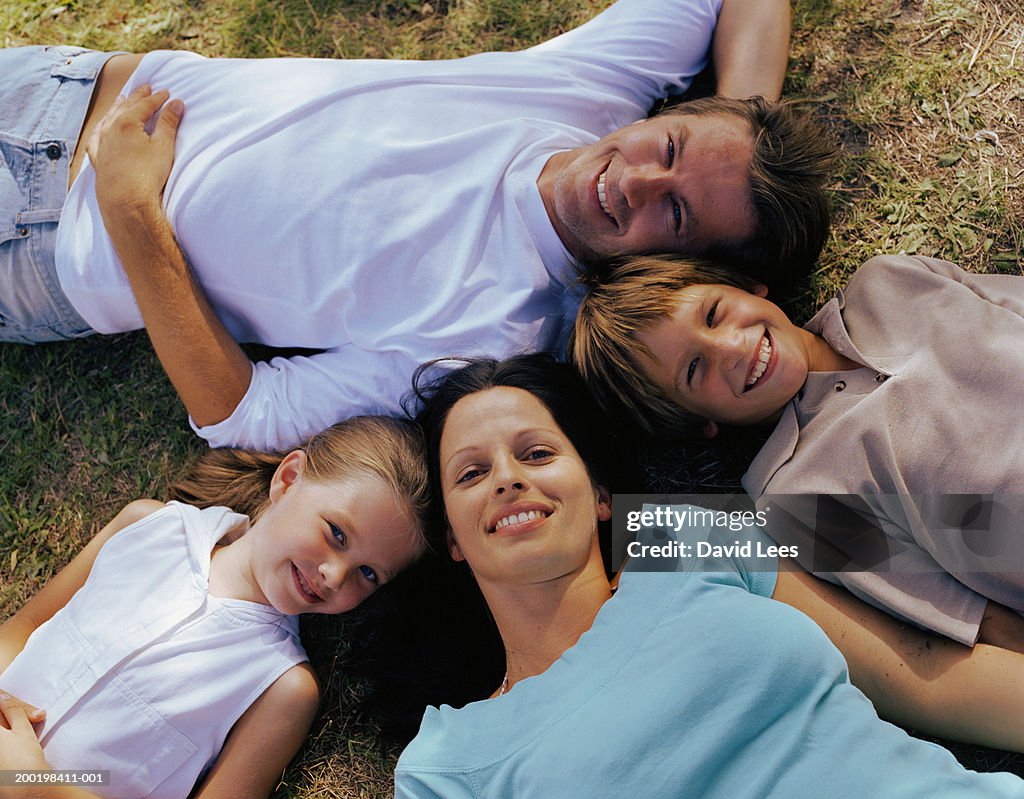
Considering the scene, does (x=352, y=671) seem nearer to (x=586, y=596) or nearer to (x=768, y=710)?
(x=586, y=596)

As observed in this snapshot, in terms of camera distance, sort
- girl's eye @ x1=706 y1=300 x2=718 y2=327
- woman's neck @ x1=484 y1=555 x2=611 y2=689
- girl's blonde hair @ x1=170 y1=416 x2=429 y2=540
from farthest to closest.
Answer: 1. girl's blonde hair @ x1=170 y1=416 x2=429 y2=540
2. girl's eye @ x1=706 y1=300 x2=718 y2=327
3. woman's neck @ x1=484 y1=555 x2=611 y2=689

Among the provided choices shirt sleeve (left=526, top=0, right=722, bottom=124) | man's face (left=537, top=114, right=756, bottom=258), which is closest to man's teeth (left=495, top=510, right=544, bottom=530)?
man's face (left=537, top=114, right=756, bottom=258)

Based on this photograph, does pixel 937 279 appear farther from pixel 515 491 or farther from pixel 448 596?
pixel 448 596

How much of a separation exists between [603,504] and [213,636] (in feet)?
4.45

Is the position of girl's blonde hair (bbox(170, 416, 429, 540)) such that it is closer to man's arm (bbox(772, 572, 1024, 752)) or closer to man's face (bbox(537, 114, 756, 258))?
man's face (bbox(537, 114, 756, 258))

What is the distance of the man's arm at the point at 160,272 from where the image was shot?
2.96 meters

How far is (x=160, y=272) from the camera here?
2.98 meters

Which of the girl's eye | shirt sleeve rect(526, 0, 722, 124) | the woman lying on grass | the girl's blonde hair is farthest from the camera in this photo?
shirt sleeve rect(526, 0, 722, 124)

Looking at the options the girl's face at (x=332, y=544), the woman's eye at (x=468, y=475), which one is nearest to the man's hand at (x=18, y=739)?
the girl's face at (x=332, y=544)

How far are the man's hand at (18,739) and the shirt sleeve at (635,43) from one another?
9.18ft

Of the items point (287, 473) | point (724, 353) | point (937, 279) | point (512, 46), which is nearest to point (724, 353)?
point (724, 353)

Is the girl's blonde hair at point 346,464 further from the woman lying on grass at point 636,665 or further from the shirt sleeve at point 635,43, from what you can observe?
the shirt sleeve at point 635,43

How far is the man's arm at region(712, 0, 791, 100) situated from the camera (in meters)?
3.16

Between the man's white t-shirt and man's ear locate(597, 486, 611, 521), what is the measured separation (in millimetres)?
546
